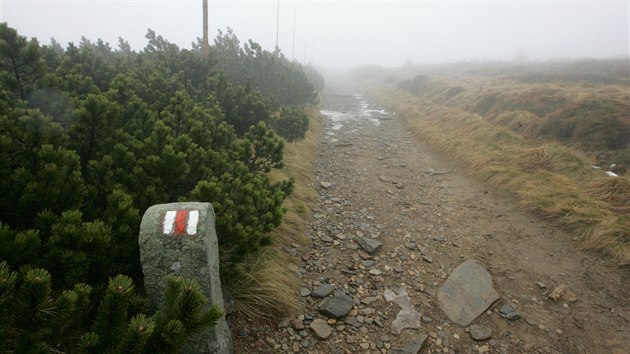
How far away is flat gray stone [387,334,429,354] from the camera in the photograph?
343 centimetres

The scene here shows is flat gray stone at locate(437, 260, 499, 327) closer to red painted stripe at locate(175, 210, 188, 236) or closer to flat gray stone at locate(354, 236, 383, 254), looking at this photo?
flat gray stone at locate(354, 236, 383, 254)

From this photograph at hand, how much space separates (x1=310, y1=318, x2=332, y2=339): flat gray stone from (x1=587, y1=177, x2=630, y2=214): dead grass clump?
5390mm

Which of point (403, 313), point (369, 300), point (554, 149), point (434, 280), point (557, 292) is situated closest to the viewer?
point (403, 313)

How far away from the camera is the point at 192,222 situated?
8.21ft

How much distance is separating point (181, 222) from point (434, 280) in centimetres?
350

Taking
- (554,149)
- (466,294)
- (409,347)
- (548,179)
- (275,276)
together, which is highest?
(554,149)

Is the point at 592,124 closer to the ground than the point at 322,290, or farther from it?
farther from it

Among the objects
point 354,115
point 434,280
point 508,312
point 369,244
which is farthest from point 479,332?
point 354,115

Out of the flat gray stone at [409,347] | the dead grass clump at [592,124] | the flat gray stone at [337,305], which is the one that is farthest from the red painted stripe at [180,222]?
the dead grass clump at [592,124]

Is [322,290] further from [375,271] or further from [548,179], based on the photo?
[548,179]

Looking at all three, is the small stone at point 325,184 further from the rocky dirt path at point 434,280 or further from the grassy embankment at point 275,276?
the grassy embankment at point 275,276

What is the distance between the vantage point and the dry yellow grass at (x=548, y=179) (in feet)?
16.7

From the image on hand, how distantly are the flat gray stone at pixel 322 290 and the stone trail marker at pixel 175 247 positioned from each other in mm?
1811

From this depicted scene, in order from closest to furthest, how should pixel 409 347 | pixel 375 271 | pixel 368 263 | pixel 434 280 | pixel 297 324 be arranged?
pixel 409 347 < pixel 297 324 < pixel 434 280 < pixel 375 271 < pixel 368 263
